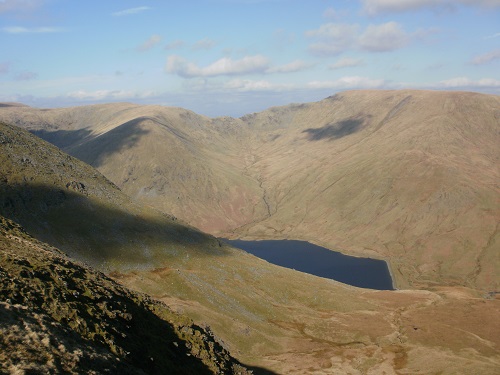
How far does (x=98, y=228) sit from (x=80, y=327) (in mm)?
100447

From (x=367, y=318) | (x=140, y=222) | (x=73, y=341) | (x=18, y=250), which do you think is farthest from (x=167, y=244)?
(x=73, y=341)

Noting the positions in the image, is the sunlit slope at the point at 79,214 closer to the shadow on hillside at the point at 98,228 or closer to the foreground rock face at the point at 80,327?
the shadow on hillside at the point at 98,228

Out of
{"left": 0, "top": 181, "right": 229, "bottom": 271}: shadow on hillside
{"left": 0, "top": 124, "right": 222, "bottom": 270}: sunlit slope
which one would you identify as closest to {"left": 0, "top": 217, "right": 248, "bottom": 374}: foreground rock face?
{"left": 0, "top": 181, "right": 229, "bottom": 271}: shadow on hillside

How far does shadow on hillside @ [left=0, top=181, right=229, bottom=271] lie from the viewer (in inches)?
4783

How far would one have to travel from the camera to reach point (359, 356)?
3954 inches

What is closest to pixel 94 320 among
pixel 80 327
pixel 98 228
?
pixel 80 327

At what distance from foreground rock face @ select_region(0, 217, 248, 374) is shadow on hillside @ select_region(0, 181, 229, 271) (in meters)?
54.3

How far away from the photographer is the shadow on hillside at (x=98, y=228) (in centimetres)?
12150

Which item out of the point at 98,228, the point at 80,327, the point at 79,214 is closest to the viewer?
the point at 80,327

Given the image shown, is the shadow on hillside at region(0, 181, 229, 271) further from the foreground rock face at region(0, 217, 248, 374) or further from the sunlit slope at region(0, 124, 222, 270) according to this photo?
the foreground rock face at region(0, 217, 248, 374)

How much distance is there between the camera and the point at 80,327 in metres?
40.2

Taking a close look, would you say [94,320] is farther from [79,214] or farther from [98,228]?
[79,214]

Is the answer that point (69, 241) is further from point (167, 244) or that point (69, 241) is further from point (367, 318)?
point (367, 318)

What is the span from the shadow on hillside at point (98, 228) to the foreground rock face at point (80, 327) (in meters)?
54.3
